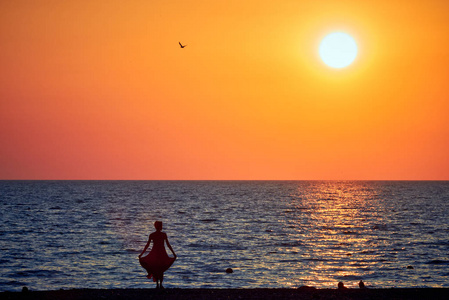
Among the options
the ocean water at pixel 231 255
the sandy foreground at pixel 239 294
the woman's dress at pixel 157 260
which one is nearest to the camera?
the sandy foreground at pixel 239 294

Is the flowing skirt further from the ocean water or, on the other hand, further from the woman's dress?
the ocean water

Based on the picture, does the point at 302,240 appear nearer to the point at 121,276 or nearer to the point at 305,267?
the point at 305,267

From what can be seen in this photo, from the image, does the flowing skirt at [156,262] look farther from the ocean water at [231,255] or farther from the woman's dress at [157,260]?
the ocean water at [231,255]

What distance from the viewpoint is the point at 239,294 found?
22.6 m

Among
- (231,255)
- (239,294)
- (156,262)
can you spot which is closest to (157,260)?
(156,262)

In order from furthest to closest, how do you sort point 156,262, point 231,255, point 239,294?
point 231,255, point 156,262, point 239,294

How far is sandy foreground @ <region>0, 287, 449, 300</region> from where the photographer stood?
71.4ft

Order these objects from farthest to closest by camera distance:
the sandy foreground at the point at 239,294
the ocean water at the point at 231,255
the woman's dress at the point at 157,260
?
the ocean water at the point at 231,255 → the woman's dress at the point at 157,260 → the sandy foreground at the point at 239,294

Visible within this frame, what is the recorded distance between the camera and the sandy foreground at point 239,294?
21.8 meters

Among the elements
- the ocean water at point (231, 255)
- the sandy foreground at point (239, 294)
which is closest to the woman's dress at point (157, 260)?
the sandy foreground at point (239, 294)

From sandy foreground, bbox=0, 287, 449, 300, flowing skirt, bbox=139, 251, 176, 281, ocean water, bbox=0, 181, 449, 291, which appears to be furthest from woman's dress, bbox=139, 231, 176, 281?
ocean water, bbox=0, 181, 449, 291

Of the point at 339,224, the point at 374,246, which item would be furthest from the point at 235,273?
the point at 339,224

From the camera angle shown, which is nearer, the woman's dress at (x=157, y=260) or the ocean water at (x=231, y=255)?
the woman's dress at (x=157, y=260)

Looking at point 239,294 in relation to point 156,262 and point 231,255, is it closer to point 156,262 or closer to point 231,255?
point 156,262
